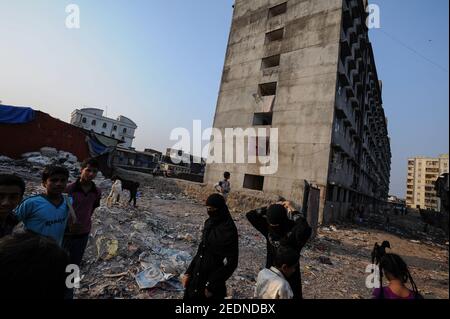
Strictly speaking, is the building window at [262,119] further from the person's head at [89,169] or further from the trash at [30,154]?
the person's head at [89,169]

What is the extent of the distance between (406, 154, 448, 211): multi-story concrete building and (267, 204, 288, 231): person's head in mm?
104494

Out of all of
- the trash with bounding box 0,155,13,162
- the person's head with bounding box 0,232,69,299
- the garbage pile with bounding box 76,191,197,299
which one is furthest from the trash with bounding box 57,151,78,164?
the person's head with bounding box 0,232,69,299

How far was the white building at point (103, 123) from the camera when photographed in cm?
6019

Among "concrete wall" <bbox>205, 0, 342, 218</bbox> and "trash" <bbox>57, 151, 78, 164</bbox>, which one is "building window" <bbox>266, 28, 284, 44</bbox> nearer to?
"concrete wall" <bbox>205, 0, 342, 218</bbox>

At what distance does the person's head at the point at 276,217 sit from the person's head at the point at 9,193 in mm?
2511

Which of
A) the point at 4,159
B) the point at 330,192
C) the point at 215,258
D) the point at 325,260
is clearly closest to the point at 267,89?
the point at 330,192

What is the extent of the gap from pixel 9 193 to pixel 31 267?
178cm

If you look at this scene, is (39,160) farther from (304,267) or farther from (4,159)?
(304,267)

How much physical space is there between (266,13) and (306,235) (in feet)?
78.8

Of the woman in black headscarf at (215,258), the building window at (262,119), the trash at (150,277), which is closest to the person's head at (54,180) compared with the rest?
the woman in black headscarf at (215,258)

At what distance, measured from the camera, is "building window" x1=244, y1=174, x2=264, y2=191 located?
64.2 feet

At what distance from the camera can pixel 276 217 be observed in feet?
9.45

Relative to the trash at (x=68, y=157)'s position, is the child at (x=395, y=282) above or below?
below

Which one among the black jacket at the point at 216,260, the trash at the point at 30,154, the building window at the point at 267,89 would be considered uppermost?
the building window at the point at 267,89
